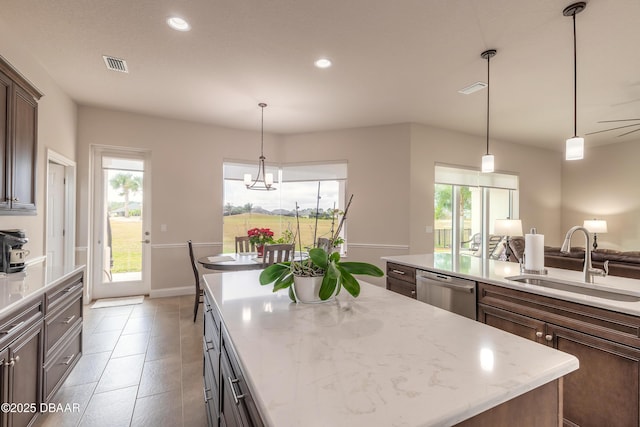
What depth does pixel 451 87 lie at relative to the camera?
3.68 metres

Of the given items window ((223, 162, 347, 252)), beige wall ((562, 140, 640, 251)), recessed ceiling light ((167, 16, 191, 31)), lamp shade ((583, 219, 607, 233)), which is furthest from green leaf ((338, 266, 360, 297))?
beige wall ((562, 140, 640, 251))

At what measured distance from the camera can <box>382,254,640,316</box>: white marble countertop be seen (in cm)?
159

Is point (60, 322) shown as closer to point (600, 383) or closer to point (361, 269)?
point (361, 269)

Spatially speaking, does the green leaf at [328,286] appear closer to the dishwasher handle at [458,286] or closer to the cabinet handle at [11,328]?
the dishwasher handle at [458,286]

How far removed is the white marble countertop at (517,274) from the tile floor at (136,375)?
6.88 feet

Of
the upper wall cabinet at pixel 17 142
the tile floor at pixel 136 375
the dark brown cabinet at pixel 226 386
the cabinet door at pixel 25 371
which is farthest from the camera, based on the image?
the upper wall cabinet at pixel 17 142

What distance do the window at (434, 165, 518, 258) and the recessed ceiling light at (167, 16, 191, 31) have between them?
447 centimetres

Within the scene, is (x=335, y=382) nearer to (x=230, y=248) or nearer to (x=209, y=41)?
(x=209, y=41)

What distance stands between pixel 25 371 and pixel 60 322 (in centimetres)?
51

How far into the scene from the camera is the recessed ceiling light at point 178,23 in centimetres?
240

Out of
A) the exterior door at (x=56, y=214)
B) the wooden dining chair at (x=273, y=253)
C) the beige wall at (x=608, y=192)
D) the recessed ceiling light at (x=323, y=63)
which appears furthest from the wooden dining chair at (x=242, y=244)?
the beige wall at (x=608, y=192)

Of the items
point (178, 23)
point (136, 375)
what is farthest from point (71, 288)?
point (178, 23)

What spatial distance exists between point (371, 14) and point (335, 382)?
255 centimetres

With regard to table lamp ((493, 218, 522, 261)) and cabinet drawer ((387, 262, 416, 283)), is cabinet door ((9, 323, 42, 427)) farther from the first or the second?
table lamp ((493, 218, 522, 261))
